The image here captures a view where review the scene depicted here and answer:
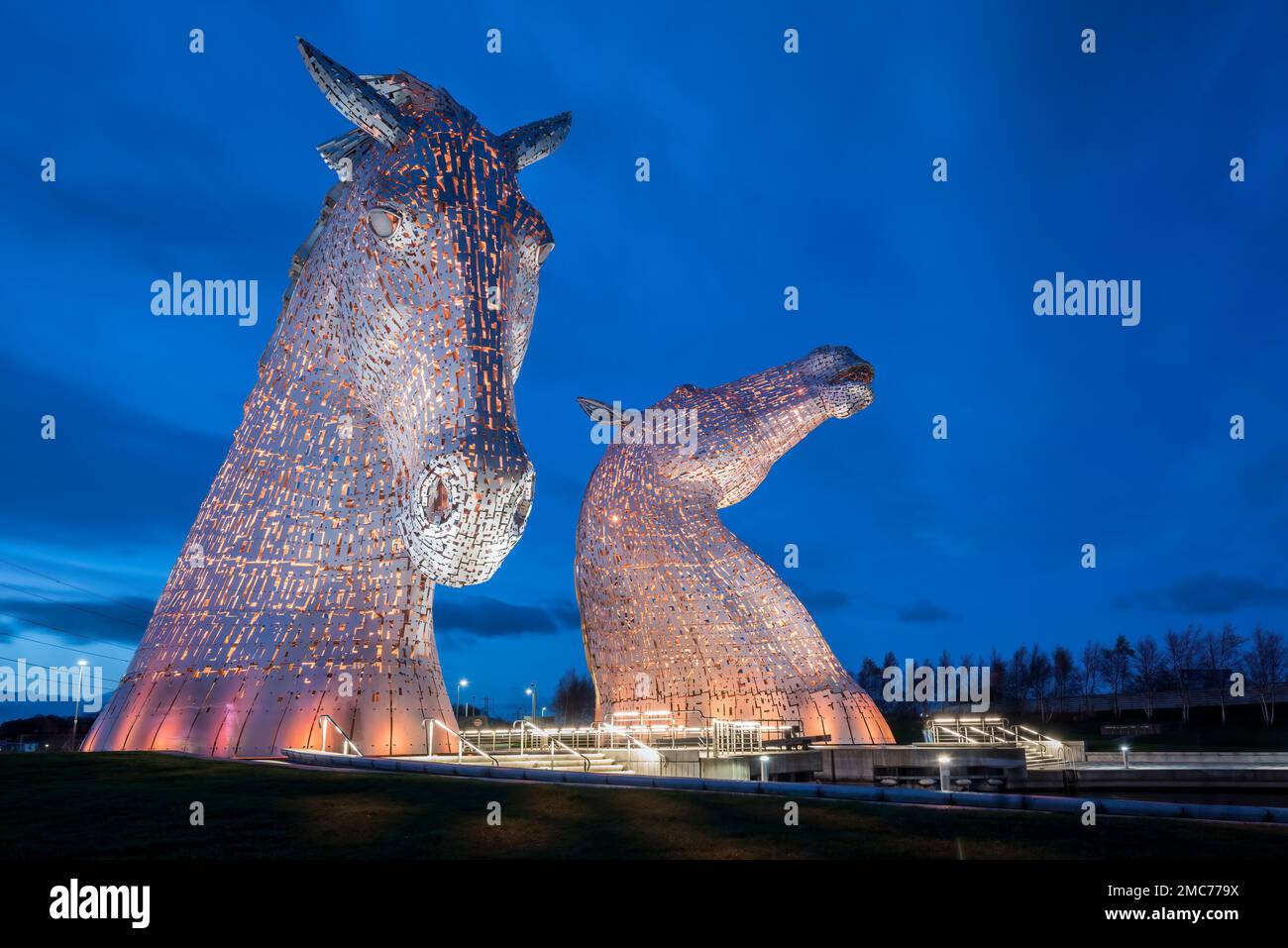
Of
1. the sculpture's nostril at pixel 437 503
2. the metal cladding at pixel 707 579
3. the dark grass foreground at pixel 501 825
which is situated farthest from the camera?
the metal cladding at pixel 707 579

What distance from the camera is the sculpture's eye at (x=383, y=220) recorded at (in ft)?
28.2

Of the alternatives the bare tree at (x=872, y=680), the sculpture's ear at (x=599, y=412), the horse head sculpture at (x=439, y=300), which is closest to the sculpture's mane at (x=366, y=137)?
the horse head sculpture at (x=439, y=300)

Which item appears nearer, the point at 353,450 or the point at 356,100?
the point at 356,100

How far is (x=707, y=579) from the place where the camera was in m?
21.3

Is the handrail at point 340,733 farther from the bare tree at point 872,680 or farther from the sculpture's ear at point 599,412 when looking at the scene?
the bare tree at point 872,680

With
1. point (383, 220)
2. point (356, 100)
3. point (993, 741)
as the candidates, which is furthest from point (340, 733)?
point (993, 741)

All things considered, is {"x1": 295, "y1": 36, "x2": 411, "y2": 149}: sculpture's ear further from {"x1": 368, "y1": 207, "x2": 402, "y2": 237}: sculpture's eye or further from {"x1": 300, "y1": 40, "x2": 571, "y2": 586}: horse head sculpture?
{"x1": 368, "y1": 207, "x2": 402, "y2": 237}: sculpture's eye

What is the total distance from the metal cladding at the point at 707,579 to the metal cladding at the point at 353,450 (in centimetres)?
1006

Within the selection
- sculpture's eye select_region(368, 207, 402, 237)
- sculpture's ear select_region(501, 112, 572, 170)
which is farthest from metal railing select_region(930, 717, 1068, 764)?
sculpture's eye select_region(368, 207, 402, 237)

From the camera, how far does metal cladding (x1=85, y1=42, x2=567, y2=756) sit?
877cm

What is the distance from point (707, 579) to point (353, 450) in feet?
37.7

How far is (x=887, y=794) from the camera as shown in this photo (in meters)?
8.68

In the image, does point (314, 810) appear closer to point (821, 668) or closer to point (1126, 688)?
point (821, 668)

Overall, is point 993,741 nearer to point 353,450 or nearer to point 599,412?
point 599,412
